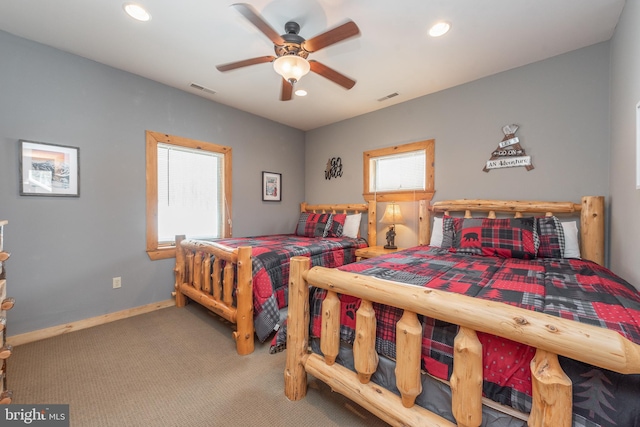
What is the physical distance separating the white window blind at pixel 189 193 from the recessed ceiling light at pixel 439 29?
2.75 metres

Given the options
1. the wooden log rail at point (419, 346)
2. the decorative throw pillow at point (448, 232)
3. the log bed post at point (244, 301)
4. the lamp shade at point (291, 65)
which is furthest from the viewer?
the decorative throw pillow at point (448, 232)

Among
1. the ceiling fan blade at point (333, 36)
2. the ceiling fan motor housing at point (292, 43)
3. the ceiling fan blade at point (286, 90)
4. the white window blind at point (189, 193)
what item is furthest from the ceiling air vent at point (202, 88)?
the ceiling fan blade at point (333, 36)

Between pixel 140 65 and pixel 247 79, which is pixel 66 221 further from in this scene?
pixel 247 79

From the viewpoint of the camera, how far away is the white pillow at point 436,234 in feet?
8.98

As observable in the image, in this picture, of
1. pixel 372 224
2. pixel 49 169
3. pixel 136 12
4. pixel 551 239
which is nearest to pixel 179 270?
pixel 49 169

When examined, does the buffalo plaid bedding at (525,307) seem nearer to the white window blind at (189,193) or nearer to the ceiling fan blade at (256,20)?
the ceiling fan blade at (256,20)

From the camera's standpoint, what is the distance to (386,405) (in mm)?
1163

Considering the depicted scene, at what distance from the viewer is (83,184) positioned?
8.11 ft

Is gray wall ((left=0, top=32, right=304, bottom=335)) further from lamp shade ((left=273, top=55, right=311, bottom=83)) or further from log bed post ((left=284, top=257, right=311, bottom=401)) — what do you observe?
log bed post ((left=284, top=257, right=311, bottom=401))

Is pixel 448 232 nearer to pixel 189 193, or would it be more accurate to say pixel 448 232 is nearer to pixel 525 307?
pixel 525 307

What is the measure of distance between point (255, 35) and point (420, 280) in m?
2.22

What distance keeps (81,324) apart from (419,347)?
304 centimetres

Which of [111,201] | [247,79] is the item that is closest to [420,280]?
[247,79]

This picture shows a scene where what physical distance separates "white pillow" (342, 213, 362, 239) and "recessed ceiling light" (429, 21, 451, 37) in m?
2.21
